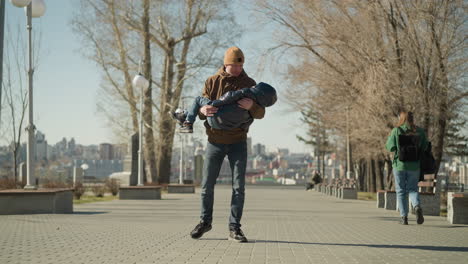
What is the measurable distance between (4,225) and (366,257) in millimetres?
6629

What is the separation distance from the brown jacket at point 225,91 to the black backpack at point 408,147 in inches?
181

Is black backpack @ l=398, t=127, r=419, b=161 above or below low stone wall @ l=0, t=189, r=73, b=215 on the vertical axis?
above

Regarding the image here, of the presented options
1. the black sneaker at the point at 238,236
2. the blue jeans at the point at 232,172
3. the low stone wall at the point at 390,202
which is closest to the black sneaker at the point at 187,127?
the blue jeans at the point at 232,172

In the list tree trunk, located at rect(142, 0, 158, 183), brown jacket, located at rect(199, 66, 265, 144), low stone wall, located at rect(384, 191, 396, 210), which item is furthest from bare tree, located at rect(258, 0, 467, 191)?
tree trunk, located at rect(142, 0, 158, 183)

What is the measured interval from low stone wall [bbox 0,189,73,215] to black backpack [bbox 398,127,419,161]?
23.7 ft

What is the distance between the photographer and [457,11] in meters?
20.2

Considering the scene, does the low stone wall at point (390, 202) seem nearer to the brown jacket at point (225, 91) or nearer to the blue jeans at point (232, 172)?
the blue jeans at point (232, 172)

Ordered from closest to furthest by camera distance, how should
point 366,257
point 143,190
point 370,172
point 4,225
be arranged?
1. point 366,257
2. point 4,225
3. point 143,190
4. point 370,172

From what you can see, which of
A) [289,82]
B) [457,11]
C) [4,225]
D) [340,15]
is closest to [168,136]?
[289,82]

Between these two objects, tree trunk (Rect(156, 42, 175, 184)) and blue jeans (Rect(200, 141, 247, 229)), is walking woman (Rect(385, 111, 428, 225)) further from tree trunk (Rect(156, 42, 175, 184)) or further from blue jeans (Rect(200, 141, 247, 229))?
tree trunk (Rect(156, 42, 175, 184))

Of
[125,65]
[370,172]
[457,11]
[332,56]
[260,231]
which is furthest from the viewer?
[370,172]

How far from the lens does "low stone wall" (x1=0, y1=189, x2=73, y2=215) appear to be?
47.4 ft

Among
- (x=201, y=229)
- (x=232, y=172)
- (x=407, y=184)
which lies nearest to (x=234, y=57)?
(x=232, y=172)

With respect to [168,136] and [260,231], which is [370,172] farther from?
[260,231]
